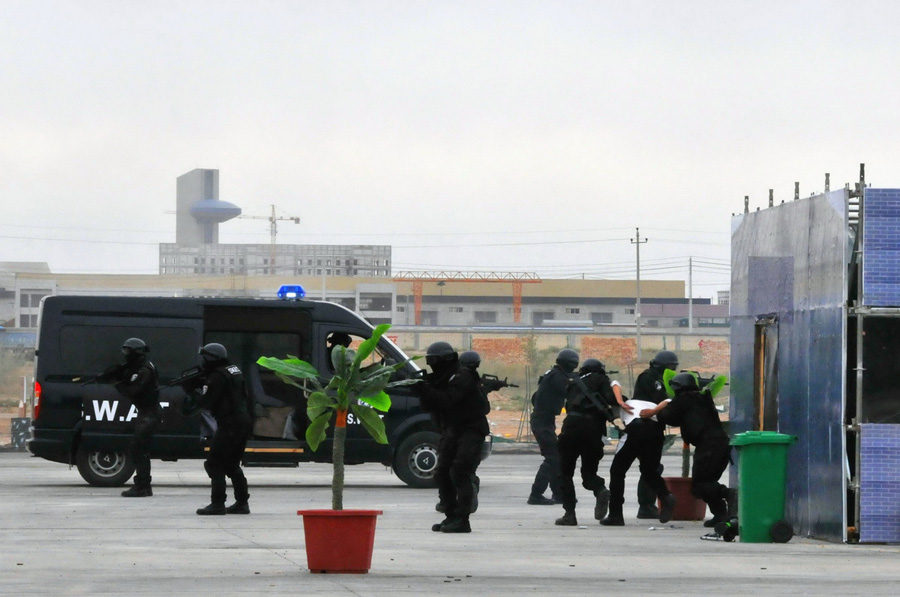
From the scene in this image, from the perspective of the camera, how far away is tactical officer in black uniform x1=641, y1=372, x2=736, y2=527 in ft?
45.3

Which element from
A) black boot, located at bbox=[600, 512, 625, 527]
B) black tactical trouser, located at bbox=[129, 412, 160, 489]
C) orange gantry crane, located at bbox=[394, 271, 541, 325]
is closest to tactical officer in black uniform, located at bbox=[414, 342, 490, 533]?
black boot, located at bbox=[600, 512, 625, 527]

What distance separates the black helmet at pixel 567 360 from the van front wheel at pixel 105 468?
641 centimetres

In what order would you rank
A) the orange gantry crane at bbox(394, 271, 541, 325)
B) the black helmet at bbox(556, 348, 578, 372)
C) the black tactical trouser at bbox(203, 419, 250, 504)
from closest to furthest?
the black tactical trouser at bbox(203, 419, 250, 504) < the black helmet at bbox(556, 348, 578, 372) < the orange gantry crane at bbox(394, 271, 541, 325)

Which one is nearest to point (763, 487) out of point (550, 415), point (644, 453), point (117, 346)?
point (644, 453)

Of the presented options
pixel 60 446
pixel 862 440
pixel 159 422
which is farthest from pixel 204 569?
pixel 60 446

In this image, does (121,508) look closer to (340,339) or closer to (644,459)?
(340,339)

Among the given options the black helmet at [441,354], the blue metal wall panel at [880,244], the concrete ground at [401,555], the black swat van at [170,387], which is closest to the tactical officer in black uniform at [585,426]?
the concrete ground at [401,555]

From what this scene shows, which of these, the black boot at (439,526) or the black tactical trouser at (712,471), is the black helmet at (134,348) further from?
the black tactical trouser at (712,471)

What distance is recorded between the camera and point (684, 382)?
13914 mm

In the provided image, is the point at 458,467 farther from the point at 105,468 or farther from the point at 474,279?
the point at 474,279

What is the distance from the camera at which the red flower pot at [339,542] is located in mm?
10508

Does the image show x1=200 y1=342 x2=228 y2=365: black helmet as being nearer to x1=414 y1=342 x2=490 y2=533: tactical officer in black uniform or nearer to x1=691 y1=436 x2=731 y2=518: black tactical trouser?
x1=414 y1=342 x2=490 y2=533: tactical officer in black uniform

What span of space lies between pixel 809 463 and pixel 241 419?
5.79 meters

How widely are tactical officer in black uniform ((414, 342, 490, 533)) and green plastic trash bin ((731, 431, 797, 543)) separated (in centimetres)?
240
